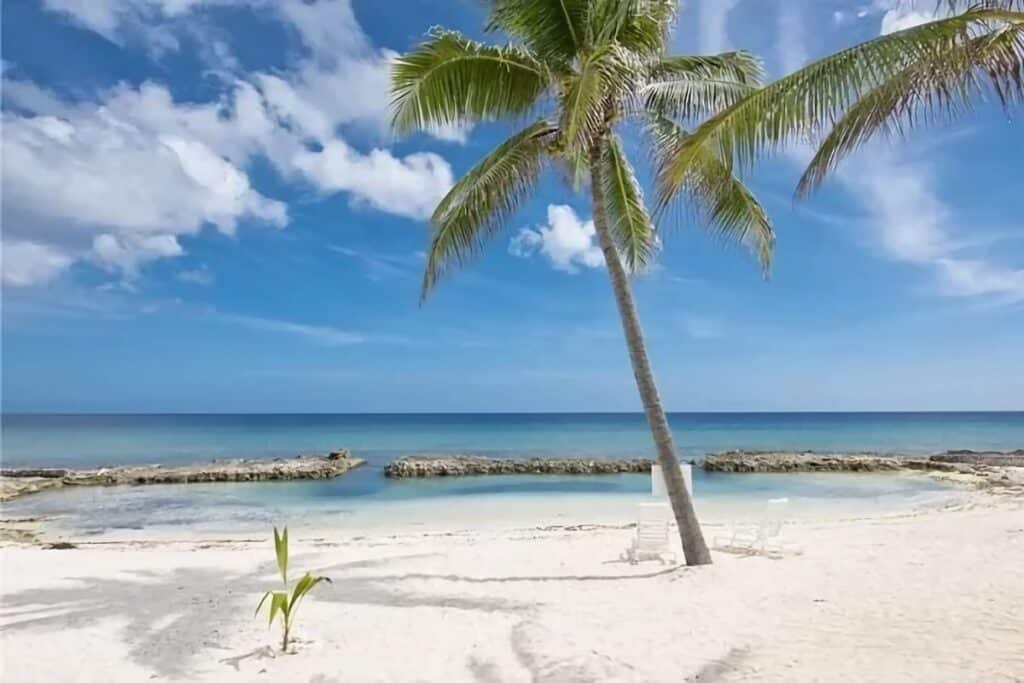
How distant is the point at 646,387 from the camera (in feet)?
24.2

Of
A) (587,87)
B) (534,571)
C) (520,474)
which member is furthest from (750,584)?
(520,474)

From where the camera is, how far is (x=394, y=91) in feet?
24.6

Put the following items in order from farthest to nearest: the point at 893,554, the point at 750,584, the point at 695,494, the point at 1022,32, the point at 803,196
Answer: the point at 695,494 → the point at 893,554 → the point at 750,584 → the point at 803,196 → the point at 1022,32

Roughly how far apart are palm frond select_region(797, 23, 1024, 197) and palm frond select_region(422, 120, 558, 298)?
386cm

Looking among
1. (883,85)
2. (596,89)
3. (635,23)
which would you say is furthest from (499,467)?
(883,85)

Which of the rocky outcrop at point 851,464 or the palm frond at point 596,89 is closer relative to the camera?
the palm frond at point 596,89

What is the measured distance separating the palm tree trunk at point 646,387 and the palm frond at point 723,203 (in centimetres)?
97

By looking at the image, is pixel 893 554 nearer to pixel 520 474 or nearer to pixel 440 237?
pixel 440 237

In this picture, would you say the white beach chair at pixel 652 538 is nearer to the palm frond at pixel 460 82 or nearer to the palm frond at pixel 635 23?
the palm frond at pixel 460 82

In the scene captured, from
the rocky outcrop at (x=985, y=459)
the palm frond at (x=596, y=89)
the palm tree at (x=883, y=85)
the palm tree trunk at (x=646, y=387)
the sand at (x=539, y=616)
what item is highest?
the palm frond at (x=596, y=89)

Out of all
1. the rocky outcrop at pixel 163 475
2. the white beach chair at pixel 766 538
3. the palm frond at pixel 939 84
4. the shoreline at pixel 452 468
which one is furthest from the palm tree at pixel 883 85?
the rocky outcrop at pixel 163 475

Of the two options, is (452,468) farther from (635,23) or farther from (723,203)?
(635,23)

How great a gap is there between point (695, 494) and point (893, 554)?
1210 centimetres

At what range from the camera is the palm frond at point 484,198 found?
26.3ft
